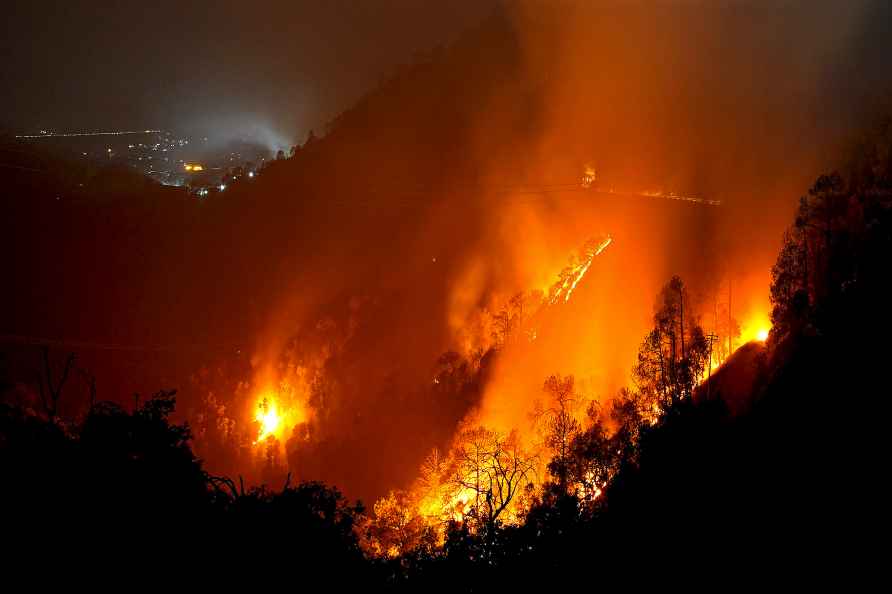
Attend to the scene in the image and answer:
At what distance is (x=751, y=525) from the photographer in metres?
16.2

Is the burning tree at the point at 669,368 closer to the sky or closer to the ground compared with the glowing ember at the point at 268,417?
closer to the ground

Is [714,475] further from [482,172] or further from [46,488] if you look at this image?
[482,172]

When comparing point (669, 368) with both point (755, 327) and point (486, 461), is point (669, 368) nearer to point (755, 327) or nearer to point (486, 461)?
point (486, 461)

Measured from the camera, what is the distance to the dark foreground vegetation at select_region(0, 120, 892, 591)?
29.0 feet

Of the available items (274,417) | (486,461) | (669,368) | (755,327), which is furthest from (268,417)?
(755,327)

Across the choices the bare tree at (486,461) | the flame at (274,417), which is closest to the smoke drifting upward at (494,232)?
the flame at (274,417)

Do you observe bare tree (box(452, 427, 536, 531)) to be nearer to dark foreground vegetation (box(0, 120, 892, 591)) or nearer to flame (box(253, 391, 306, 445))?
dark foreground vegetation (box(0, 120, 892, 591))

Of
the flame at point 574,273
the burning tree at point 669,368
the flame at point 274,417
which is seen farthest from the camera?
the flame at point 574,273

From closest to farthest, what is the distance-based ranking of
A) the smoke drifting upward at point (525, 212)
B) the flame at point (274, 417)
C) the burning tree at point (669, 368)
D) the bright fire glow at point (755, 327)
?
the burning tree at point (669, 368)
the bright fire glow at point (755, 327)
the smoke drifting upward at point (525, 212)
the flame at point (274, 417)

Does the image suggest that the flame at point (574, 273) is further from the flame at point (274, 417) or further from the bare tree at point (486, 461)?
the flame at point (274, 417)

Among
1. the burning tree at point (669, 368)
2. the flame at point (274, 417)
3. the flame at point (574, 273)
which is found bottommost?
the burning tree at point (669, 368)

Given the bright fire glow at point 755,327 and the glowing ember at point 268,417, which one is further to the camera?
the glowing ember at point 268,417

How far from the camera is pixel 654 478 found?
1953 cm

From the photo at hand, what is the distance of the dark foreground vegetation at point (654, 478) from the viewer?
8828 mm
